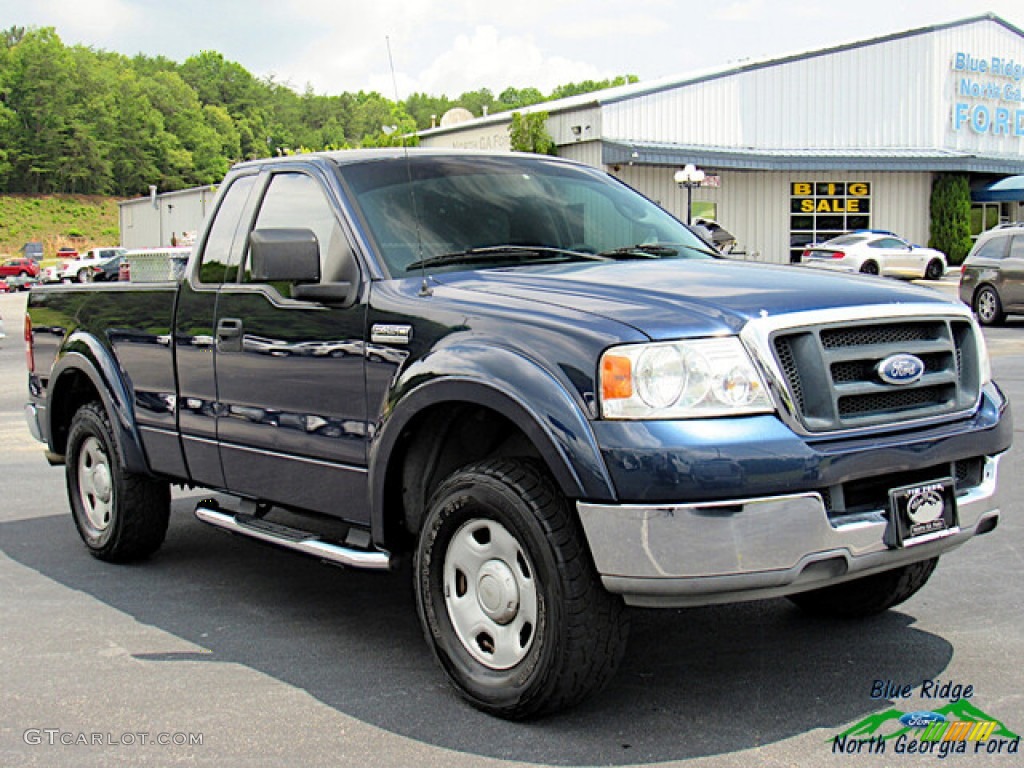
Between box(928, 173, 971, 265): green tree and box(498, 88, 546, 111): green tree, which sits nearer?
box(928, 173, 971, 265): green tree

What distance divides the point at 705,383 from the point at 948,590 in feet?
8.08

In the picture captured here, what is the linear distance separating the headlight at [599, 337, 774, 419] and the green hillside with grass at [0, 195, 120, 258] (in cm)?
12107

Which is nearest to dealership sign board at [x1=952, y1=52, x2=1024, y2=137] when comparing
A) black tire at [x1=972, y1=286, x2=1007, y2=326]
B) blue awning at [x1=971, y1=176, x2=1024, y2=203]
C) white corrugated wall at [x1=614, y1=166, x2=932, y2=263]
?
blue awning at [x1=971, y1=176, x2=1024, y2=203]

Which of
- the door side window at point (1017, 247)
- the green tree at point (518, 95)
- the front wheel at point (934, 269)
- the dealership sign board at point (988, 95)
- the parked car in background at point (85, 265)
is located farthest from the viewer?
the green tree at point (518, 95)

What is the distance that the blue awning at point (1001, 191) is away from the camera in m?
46.1

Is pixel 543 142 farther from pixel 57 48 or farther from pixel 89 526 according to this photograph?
pixel 57 48

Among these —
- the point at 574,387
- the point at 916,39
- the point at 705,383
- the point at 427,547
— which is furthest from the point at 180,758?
the point at 916,39

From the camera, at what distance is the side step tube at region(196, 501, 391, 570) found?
4.59 metres

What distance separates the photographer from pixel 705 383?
12.3 ft

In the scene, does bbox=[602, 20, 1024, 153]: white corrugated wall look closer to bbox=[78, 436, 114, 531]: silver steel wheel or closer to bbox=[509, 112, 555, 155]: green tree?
bbox=[509, 112, 555, 155]: green tree

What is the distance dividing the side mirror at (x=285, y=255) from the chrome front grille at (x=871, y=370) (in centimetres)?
183

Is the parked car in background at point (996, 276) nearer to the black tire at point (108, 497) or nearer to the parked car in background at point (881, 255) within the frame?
the parked car in background at point (881, 255)

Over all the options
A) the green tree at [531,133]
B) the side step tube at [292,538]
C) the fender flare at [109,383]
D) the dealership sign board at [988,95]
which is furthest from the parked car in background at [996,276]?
the dealership sign board at [988,95]

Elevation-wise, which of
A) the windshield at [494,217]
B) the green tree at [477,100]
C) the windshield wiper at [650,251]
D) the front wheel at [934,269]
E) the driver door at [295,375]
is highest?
the green tree at [477,100]
